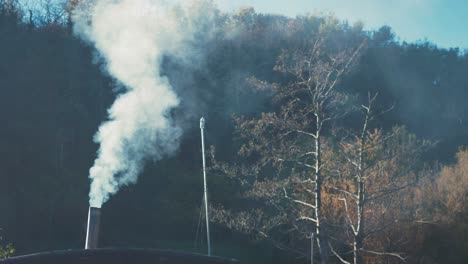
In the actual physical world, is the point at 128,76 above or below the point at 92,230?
above

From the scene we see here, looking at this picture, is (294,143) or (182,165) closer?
(294,143)

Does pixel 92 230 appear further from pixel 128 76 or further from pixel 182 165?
pixel 182 165

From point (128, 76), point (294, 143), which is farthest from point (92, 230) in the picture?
point (294, 143)

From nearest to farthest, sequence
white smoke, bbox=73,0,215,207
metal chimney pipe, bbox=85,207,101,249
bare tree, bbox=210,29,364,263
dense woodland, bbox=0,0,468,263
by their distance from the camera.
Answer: metal chimney pipe, bbox=85,207,101,249 < white smoke, bbox=73,0,215,207 < bare tree, bbox=210,29,364,263 < dense woodland, bbox=0,0,468,263

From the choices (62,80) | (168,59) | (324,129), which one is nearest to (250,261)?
(324,129)

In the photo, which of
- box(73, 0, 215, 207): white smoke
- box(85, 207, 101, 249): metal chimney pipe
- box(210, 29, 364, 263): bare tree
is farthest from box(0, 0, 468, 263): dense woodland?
box(85, 207, 101, 249): metal chimney pipe

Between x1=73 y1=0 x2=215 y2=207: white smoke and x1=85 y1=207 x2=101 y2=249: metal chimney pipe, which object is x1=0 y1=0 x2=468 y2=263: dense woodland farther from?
x1=85 y1=207 x2=101 y2=249: metal chimney pipe

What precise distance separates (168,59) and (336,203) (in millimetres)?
8014

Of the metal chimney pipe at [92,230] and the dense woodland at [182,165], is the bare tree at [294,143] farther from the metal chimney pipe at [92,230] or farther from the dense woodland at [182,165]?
the metal chimney pipe at [92,230]

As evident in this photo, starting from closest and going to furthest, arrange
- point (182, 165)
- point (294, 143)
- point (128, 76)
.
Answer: point (128, 76), point (294, 143), point (182, 165)

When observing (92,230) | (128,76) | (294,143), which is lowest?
(92,230)

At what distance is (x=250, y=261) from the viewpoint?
71.3ft

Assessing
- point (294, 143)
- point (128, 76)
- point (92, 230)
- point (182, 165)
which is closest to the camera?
point (92, 230)

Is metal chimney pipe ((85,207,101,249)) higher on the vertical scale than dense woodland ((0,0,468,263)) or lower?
lower
